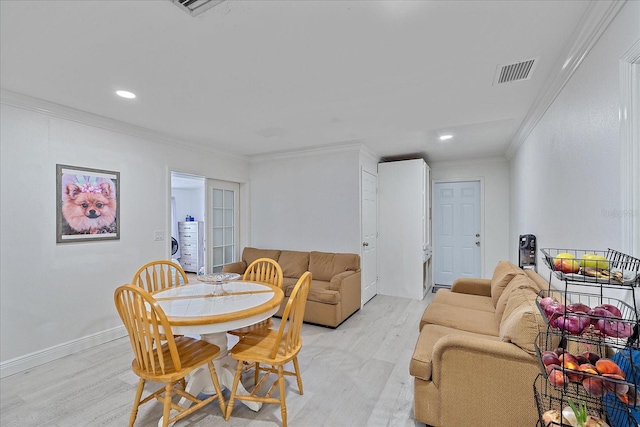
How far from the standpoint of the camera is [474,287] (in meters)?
3.49

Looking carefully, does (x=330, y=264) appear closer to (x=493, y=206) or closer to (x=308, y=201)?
(x=308, y=201)

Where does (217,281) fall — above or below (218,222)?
below

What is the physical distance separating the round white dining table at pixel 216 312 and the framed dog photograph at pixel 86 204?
141 centimetres

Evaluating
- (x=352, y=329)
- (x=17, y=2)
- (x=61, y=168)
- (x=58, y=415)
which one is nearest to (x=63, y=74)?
(x=17, y=2)

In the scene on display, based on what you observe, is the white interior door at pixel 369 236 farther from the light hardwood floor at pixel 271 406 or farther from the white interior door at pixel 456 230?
the white interior door at pixel 456 230

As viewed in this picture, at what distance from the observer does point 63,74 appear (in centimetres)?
216

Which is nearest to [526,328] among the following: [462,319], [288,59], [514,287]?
[514,287]

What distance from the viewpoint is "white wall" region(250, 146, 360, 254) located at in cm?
424

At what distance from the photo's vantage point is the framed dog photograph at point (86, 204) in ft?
9.29

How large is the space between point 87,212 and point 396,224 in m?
4.23

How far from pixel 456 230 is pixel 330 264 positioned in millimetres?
2818

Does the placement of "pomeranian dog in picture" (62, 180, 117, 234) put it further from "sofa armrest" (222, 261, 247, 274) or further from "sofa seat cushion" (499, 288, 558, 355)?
"sofa seat cushion" (499, 288, 558, 355)

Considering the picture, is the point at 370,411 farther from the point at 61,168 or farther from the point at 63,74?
the point at 61,168

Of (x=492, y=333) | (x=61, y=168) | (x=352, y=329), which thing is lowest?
(x=352, y=329)
